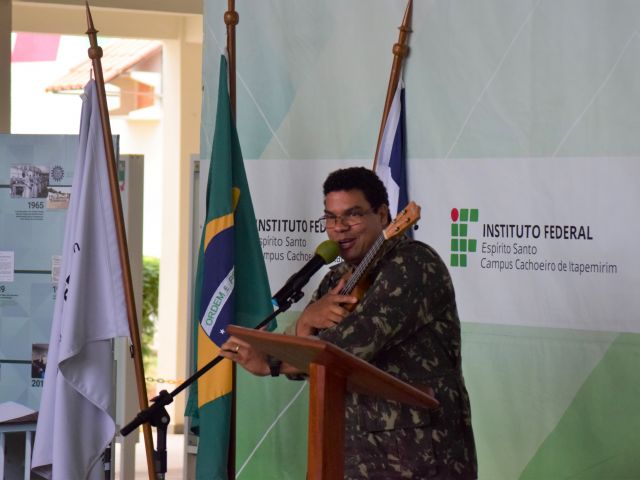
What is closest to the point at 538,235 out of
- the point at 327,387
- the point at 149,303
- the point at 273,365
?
the point at 273,365

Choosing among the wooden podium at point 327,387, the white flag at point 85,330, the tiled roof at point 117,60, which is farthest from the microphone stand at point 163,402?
the tiled roof at point 117,60

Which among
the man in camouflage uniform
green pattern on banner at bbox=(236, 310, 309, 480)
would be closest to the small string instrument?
the man in camouflage uniform

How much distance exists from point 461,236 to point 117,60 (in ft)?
39.0

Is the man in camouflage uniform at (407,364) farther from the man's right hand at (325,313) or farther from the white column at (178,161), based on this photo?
the white column at (178,161)

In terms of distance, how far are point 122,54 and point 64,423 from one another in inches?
471

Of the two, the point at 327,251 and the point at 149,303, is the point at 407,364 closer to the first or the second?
the point at 327,251

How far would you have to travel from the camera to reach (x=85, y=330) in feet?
13.4

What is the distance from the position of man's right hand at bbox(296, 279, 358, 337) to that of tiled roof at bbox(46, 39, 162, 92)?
477 inches

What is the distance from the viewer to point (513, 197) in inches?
159

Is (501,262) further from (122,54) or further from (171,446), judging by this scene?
(122,54)

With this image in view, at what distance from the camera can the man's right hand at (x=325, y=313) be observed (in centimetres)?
284

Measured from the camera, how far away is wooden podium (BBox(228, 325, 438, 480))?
2146mm

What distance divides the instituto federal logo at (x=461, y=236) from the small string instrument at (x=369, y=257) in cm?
127

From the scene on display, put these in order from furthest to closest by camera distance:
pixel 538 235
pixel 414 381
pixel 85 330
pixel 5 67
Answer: pixel 5 67 < pixel 85 330 < pixel 538 235 < pixel 414 381
